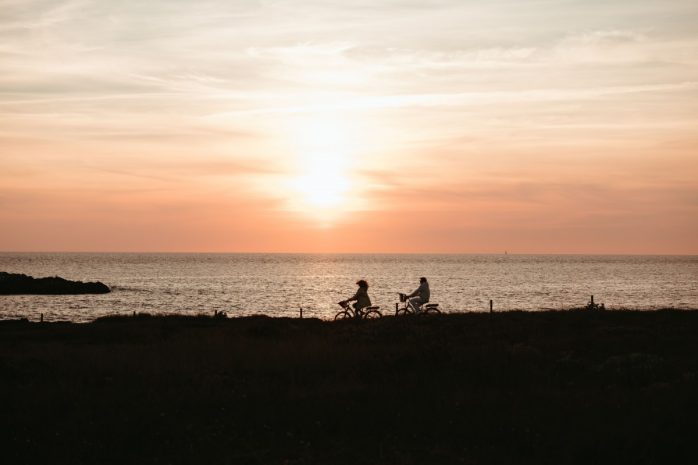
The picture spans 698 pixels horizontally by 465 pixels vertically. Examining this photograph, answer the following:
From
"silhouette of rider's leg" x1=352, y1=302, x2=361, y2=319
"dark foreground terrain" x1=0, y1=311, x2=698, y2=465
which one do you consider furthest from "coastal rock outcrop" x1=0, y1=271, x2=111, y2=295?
"dark foreground terrain" x1=0, y1=311, x2=698, y2=465

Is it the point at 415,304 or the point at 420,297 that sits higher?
the point at 420,297

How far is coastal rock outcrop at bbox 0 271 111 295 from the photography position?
106625mm

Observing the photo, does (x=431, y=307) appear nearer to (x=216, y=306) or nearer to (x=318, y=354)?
(x=318, y=354)

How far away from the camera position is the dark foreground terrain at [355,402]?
1254 centimetres

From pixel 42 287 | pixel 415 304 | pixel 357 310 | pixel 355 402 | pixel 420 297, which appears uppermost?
pixel 420 297

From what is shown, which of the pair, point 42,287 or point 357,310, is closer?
point 357,310

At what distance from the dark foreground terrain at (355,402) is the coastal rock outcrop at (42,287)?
8661cm

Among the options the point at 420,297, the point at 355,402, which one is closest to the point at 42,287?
the point at 420,297

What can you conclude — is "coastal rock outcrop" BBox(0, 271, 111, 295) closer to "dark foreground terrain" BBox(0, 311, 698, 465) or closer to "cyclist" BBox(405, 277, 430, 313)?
"cyclist" BBox(405, 277, 430, 313)

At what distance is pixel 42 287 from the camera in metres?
109

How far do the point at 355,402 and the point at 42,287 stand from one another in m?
104

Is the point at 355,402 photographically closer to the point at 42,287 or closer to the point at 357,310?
the point at 357,310

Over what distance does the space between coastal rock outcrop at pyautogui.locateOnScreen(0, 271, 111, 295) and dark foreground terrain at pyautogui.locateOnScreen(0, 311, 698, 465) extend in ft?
284

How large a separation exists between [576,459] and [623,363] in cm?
835
